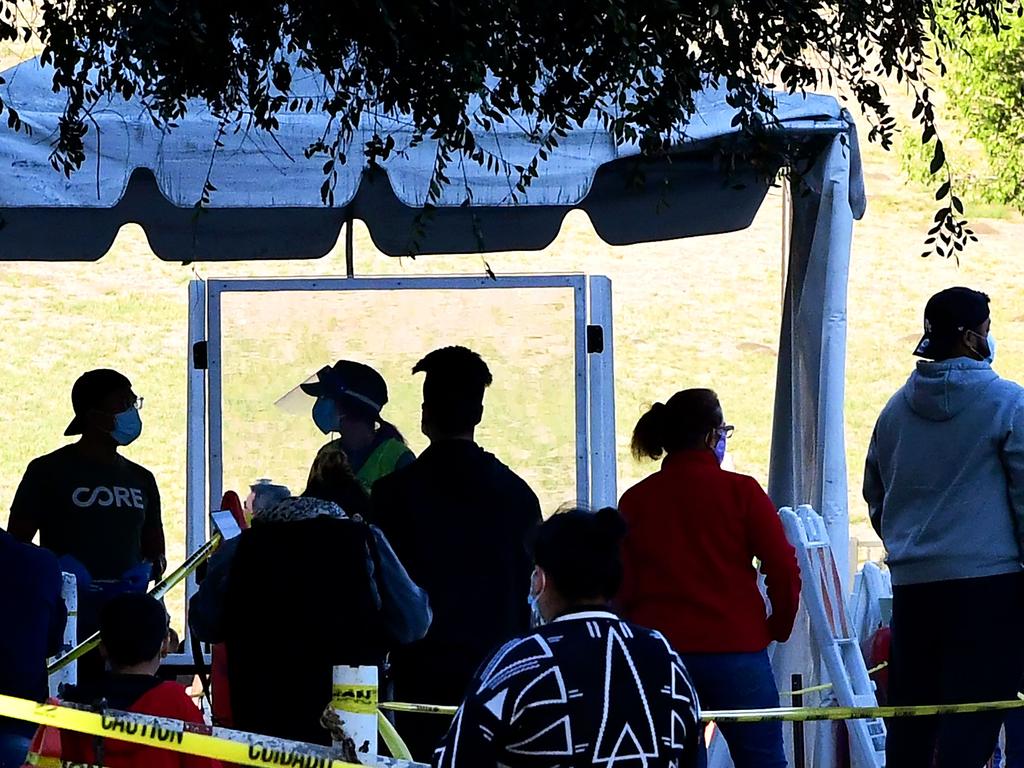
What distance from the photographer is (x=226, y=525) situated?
18.6ft

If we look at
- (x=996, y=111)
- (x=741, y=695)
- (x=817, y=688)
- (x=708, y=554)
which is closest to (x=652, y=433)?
(x=708, y=554)

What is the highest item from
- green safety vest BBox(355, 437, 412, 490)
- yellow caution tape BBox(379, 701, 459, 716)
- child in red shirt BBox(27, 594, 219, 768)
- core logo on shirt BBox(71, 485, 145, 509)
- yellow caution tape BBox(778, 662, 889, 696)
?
green safety vest BBox(355, 437, 412, 490)

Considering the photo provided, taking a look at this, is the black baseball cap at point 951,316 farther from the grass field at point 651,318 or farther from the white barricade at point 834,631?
the grass field at point 651,318

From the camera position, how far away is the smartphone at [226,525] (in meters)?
5.59

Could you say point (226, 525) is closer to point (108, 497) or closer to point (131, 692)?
point (108, 497)

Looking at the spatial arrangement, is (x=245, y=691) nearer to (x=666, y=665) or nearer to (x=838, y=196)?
(x=666, y=665)

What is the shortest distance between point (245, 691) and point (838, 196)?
2955 millimetres

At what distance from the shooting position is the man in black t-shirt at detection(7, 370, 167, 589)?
642cm

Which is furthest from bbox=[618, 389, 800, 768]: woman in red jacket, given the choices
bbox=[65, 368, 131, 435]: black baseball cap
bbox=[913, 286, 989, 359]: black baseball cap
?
bbox=[65, 368, 131, 435]: black baseball cap

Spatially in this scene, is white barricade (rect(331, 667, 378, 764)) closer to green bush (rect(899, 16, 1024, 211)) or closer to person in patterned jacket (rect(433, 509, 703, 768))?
person in patterned jacket (rect(433, 509, 703, 768))

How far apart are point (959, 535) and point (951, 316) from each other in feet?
2.01

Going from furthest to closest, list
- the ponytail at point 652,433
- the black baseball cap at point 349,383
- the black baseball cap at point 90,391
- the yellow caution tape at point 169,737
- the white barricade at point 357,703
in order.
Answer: the black baseball cap at point 349,383 → the black baseball cap at point 90,391 → the ponytail at point 652,433 → the white barricade at point 357,703 → the yellow caution tape at point 169,737

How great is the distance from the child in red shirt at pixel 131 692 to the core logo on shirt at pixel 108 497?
2002 millimetres

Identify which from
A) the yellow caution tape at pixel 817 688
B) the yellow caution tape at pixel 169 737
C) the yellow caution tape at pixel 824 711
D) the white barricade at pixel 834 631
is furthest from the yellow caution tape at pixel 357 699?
the yellow caution tape at pixel 817 688
